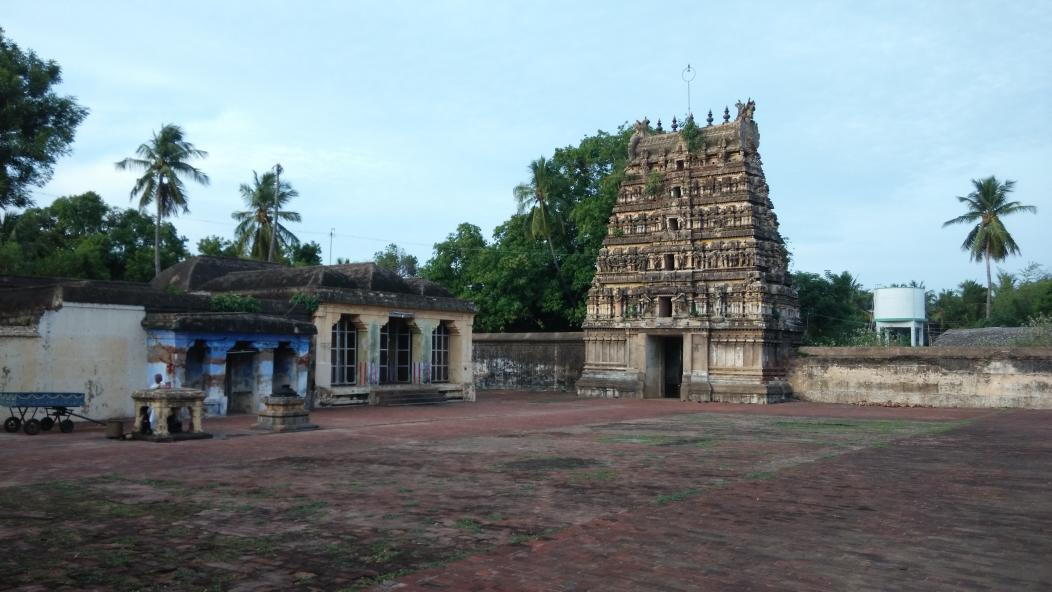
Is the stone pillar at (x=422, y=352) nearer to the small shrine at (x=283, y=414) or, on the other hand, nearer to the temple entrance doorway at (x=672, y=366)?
the small shrine at (x=283, y=414)

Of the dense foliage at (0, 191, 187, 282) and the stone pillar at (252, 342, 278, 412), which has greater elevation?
the dense foliage at (0, 191, 187, 282)

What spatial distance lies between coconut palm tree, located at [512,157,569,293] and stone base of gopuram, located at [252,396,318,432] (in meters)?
24.6

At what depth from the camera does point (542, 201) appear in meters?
40.7

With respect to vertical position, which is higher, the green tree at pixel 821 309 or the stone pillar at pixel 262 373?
the green tree at pixel 821 309

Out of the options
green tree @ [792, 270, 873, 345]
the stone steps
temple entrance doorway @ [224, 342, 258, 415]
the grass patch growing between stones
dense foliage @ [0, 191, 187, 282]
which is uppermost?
dense foliage @ [0, 191, 187, 282]

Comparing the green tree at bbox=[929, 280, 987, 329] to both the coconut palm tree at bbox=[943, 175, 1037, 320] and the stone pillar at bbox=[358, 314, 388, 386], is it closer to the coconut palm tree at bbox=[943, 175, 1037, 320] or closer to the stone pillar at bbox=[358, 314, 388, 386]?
the coconut palm tree at bbox=[943, 175, 1037, 320]

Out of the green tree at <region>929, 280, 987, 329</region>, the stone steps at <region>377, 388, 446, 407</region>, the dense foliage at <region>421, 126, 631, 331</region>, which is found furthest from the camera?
the green tree at <region>929, 280, 987, 329</region>

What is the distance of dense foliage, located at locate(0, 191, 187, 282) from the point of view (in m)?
34.9

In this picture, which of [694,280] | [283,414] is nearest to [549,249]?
[694,280]

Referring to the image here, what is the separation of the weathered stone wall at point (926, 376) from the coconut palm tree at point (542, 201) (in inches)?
562

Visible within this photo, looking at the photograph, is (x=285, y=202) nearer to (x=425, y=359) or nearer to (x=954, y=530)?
(x=425, y=359)

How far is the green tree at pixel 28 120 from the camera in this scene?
2256 centimetres

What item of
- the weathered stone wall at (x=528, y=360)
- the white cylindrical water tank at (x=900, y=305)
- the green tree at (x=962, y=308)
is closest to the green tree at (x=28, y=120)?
the weathered stone wall at (x=528, y=360)

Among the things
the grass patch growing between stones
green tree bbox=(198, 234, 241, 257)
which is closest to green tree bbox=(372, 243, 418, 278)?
green tree bbox=(198, 234, 241, 257)
